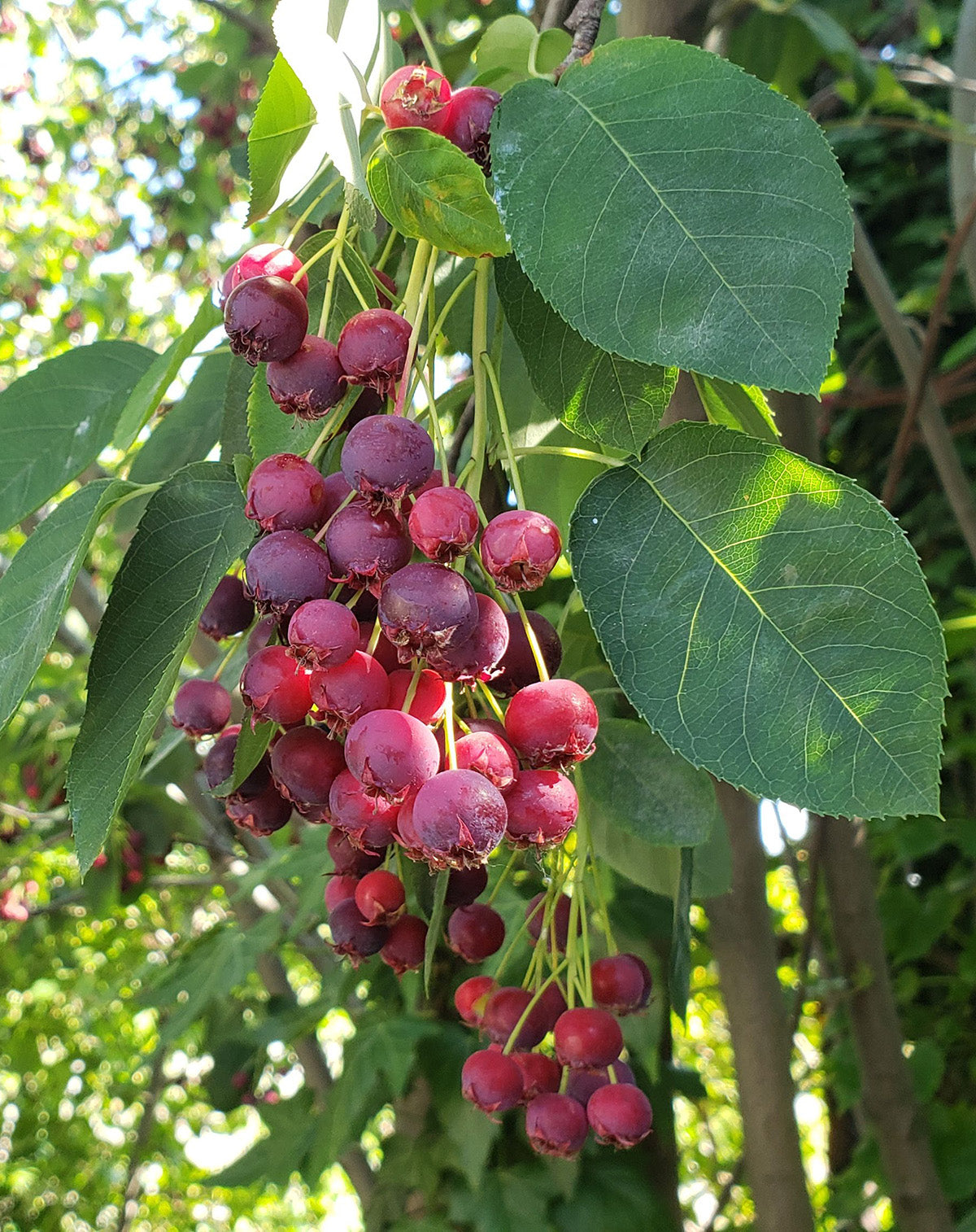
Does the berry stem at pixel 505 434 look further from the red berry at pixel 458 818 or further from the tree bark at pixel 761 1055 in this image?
the tree bark at pixel 761 1055

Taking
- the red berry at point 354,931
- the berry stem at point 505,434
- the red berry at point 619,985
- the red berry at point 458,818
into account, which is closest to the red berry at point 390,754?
the red berry at point 458,818

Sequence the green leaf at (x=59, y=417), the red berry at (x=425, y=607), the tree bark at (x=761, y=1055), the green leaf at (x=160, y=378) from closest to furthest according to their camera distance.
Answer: the red berry at (x=425, y=607) → the green leaf at (x=160, y=378) → the green leaf at (x=59, y=417) → the tree bark at (x=761, y=1055)

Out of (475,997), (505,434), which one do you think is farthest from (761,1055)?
(505,434)

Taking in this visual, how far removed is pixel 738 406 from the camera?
594mm

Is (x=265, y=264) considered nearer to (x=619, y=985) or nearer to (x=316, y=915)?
(x=619, y=985)

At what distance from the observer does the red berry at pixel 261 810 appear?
0.56 meters

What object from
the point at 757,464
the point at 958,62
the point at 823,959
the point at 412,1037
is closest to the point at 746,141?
the point at 757,464

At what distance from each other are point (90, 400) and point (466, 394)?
0.31m

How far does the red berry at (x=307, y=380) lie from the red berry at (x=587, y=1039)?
0.39m

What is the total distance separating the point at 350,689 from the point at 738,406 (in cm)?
28

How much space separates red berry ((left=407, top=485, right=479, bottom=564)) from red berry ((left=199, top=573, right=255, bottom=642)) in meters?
0.19

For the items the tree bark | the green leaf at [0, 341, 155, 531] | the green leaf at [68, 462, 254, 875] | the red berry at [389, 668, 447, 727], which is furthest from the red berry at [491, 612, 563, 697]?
the tree bark

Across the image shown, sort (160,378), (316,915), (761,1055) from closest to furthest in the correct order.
→ (160,378), (761,1055), (316,915)

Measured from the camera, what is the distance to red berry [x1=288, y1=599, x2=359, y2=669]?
43 centimetres
